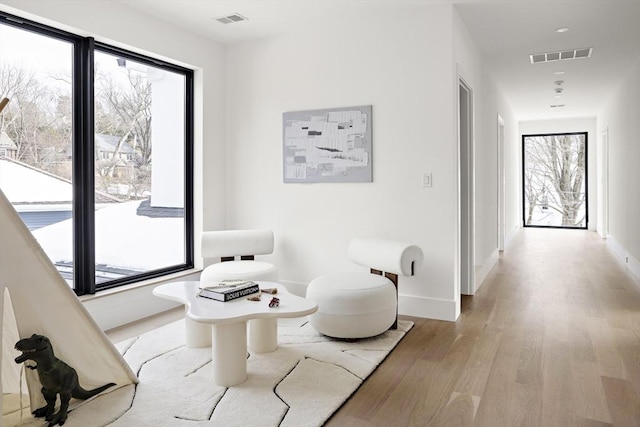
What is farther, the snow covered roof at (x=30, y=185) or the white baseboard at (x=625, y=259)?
the white baseboard at (x=625, y=259)

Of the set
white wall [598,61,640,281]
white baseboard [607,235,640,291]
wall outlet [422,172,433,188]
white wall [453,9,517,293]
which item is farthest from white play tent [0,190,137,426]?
white wall [598,61,640,281]

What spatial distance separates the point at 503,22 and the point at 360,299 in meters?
2.79

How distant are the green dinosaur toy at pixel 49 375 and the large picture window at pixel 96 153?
1.47 metres

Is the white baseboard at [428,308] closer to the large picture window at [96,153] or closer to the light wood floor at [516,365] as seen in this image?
the light wood floor at [516,365]

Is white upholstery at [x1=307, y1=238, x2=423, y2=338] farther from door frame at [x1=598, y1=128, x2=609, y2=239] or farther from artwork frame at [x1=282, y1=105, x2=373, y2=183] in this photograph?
door frame at [x1=598, y1=128, x2=609, y2=239]

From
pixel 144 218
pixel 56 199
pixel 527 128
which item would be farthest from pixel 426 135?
pixel 527 128

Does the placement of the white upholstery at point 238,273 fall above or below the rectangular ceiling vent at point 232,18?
below

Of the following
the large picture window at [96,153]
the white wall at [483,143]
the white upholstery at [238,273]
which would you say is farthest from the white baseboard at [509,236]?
the large picture window at [96,153]

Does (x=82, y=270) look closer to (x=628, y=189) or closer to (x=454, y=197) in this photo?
(x=454, y=197)

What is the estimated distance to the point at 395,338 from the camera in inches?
129

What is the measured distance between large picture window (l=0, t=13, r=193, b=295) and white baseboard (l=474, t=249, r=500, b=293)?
3008mm

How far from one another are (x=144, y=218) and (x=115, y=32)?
1.53m

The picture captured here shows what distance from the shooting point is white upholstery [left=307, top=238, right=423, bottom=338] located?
3.09 metres

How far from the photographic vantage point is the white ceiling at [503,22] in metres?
3.71
